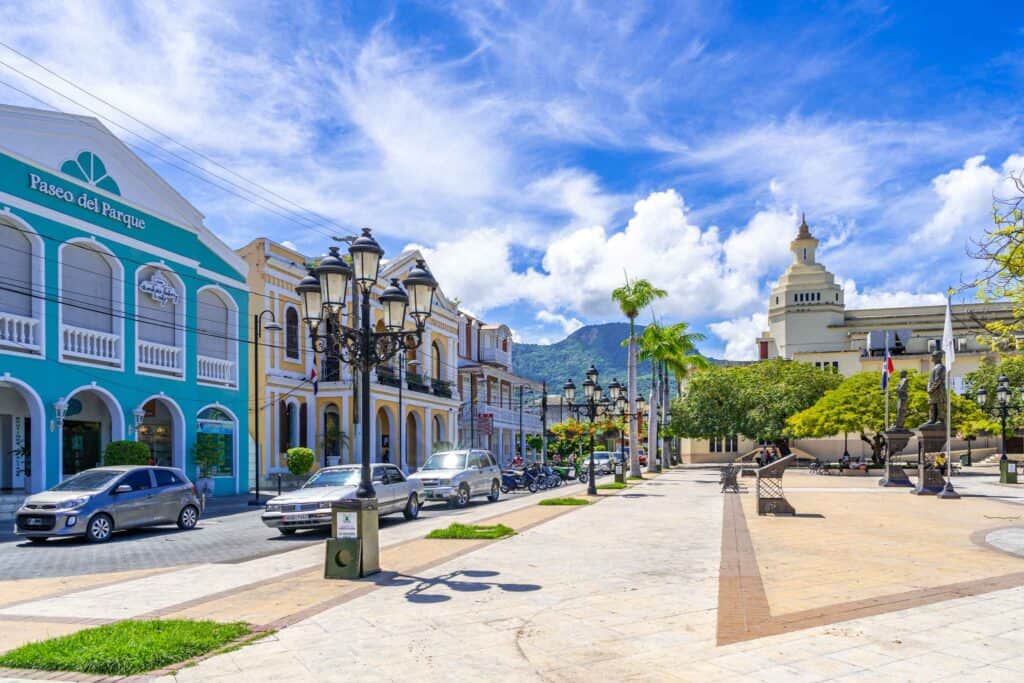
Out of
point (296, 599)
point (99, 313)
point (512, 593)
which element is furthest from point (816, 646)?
point (99, 313)

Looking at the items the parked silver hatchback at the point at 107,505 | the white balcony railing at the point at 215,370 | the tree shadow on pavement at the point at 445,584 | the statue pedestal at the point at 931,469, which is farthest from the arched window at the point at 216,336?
the statue pedestal at the point at 931,469

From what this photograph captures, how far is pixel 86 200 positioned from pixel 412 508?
12.7 metres

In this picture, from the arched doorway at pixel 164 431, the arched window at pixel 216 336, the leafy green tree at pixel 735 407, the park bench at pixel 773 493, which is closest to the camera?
the park bench at pixel 773 493

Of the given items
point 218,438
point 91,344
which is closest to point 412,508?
point 91,344

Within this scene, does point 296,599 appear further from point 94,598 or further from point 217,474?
point 217,474

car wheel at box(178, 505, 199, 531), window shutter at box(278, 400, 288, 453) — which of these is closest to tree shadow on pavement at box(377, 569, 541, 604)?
car wheel at box(178, 505, 199, 531)

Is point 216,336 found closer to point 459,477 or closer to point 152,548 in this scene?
point 459,477

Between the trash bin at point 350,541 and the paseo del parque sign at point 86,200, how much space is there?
52.8 feet

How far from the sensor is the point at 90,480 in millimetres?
15945

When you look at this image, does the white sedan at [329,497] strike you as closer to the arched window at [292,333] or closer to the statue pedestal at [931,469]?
the arched window at [292,333]

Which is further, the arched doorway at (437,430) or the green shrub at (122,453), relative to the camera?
the arched doorway at (437,430)

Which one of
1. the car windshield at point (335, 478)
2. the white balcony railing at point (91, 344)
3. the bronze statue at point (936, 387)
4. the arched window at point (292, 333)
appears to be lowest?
the car windshield at point (335, 478)

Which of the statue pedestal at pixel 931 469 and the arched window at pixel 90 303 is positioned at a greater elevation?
the arched window at pixel 90 303

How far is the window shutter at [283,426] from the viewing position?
108 feet
